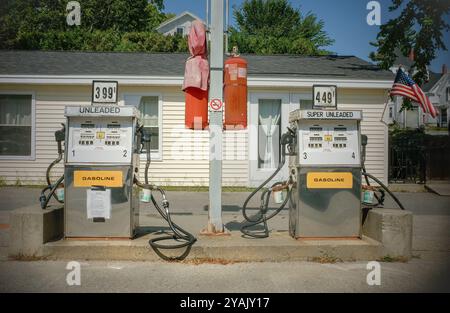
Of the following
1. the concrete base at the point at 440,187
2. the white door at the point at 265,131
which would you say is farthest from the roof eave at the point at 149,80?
the concrete base at the point at 440,187

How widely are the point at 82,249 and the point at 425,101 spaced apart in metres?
10.7

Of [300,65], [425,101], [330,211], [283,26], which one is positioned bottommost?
[330,211]

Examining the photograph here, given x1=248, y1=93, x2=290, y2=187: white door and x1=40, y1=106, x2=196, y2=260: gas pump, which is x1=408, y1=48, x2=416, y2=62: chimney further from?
x1=40, y1=106, x2=196, y2=260: gas pump

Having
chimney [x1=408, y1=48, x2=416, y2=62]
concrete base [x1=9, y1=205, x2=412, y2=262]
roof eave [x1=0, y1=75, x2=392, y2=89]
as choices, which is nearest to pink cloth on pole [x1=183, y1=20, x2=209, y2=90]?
concrete base [x1=9, y1=205, x2=412, y2=262]

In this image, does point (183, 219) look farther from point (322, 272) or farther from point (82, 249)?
point (322, 272)

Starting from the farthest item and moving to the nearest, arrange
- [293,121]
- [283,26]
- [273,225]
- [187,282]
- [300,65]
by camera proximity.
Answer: [283,26] → [300,65] → [273,225] → [293,121] → [187,282]

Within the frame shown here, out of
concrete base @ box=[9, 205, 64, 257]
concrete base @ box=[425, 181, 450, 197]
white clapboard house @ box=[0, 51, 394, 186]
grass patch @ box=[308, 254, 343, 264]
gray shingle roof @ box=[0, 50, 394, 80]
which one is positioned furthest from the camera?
gray shingle roof @ box=[0, 50, 394, 80]

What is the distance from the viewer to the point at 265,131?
43.9 ft

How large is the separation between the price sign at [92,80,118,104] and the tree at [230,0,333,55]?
2303 cm

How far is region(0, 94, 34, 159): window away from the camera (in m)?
12.8

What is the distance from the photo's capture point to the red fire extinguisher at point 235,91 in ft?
19.5

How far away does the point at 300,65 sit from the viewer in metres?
14.8
